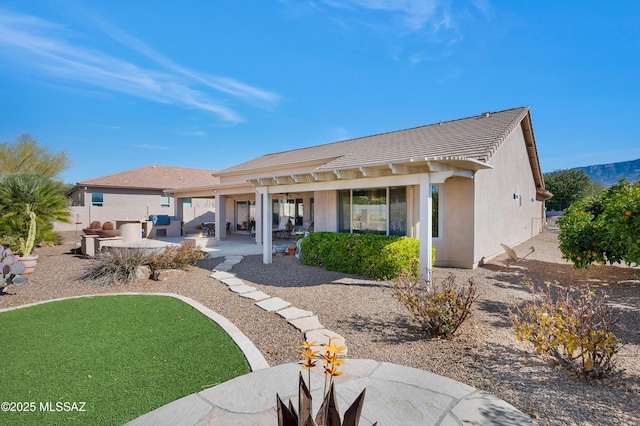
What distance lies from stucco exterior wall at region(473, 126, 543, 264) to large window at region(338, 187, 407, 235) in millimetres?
2431

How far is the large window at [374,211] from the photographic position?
35.9 ft

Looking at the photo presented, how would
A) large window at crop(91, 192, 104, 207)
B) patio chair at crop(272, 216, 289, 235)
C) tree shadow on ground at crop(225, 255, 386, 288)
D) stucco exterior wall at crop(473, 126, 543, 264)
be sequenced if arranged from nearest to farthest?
tree shadow on ground at crop(225, 255, 386, 288), stucco exterior wall at crop(473, 126, 543, 264), patio chair at crop(272, 216, 289, 235), large window at crop(91, 192, 104, 207)

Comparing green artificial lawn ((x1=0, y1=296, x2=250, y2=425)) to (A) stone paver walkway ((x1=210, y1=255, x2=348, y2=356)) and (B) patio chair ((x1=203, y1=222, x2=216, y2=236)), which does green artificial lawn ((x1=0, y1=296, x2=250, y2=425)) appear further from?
(B) patio chair ((x1=203, y1=222, x2=216, y2=236))

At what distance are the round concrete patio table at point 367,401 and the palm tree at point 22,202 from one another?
44.4 ft

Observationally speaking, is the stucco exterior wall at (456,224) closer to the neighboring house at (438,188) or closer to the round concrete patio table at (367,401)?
the neighboring house at (438,188)

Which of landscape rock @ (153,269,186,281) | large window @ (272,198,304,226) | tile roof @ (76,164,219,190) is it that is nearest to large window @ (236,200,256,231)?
large window @ (272,198,304,226)

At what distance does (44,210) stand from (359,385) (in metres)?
15.2

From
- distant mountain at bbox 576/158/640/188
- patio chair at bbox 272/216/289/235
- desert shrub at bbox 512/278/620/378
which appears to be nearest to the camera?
desert shrub at bbox 512/278/620/378

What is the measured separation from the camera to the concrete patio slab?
20.6 ft

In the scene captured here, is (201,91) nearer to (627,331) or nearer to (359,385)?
(359,385)

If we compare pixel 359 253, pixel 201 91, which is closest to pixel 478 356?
pixel 359 253

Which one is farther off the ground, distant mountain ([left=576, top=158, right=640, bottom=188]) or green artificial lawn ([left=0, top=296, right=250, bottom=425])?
distant mountain ([left=576, top=158, right=640, bottom=188])

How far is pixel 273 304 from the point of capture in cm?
654

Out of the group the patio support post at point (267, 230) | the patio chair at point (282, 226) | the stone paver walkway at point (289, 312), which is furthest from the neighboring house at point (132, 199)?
the stone paver walkway at point (289, 312)
